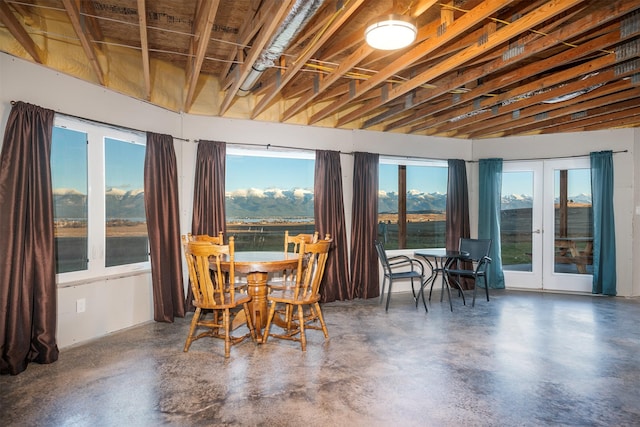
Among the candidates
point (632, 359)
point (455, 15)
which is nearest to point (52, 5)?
point (455, 15)

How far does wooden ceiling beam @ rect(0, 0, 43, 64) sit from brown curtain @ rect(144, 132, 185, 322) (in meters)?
1.21

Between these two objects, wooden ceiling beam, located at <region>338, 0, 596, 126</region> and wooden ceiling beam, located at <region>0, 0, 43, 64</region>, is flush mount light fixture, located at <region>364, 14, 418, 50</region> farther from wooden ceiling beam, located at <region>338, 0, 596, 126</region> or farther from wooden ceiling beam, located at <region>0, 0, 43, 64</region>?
wooden ceiling beam, located at <region>0, 0, 43, 64</region>

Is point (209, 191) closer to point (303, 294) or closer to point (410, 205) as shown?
point (303, 294)

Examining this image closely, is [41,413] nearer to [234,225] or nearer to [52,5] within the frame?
[52,5]

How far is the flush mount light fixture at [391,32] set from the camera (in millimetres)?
2354

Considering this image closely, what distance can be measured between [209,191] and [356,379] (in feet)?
9.61

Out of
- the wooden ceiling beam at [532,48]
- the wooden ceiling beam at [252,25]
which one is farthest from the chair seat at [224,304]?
the wooden ceiling beam at [532,48]

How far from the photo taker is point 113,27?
3594 mm

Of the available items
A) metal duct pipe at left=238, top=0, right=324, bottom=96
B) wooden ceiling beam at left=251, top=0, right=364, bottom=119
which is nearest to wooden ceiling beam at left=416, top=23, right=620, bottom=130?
wooden ceiling beam at left=251, top=0, right=364, bottom=119

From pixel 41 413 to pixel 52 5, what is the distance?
3168 millimetres

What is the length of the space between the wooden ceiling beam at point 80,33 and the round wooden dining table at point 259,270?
2.05 m

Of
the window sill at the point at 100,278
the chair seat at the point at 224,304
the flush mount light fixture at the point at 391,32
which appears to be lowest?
the chair seat at the point at 224,304

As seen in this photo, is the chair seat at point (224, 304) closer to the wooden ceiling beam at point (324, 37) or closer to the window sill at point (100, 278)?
the window sill at point (100, 278)

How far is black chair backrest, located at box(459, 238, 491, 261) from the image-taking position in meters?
5.40
